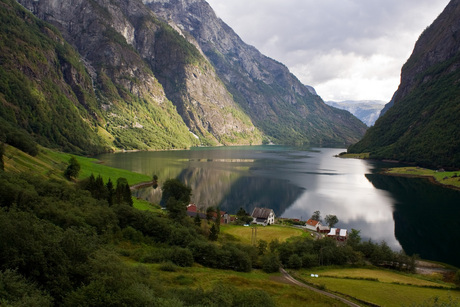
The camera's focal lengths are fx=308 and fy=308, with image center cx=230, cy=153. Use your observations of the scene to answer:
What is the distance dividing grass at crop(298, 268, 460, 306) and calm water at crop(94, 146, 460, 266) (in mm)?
15603

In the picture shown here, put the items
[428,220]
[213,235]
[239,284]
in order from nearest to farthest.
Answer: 1. [239,284]
2. [213,235]
3. [428,220]

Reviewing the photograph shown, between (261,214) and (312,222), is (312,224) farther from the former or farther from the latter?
(261,214)

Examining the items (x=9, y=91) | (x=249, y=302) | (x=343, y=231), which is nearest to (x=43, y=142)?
(x=9, y=91)

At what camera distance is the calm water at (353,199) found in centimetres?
6344

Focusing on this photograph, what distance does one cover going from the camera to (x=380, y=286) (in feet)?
126

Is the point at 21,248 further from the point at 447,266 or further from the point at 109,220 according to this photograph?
the point at 447,266

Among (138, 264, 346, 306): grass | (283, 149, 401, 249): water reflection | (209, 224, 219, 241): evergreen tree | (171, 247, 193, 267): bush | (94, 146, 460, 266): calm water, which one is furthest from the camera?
(283, 149, 401, 249): water reflection

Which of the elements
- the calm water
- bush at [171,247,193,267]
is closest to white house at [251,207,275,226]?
the calm water

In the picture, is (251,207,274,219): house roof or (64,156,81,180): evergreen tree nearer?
(251,207,274,219): house roof

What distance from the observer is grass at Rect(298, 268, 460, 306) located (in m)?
34.7

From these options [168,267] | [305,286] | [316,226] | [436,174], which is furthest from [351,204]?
[168,267]

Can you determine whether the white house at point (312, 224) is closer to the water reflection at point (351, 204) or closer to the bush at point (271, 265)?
the water reflection at point (351, 204)

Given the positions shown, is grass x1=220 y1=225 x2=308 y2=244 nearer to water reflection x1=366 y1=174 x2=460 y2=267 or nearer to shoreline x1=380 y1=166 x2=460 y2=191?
water reflection x1=366 y1=174 x2=460 y2=267

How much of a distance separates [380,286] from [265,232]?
28.2m
